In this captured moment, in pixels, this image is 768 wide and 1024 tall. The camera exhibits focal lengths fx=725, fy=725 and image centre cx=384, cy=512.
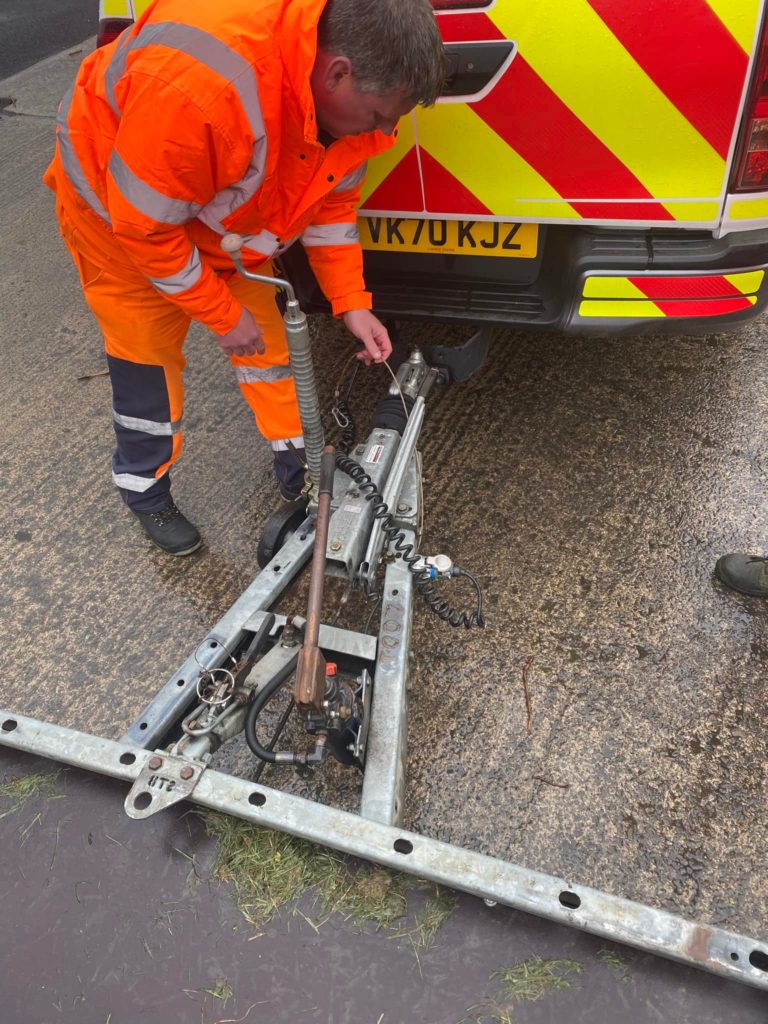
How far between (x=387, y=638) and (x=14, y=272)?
320 centimetres

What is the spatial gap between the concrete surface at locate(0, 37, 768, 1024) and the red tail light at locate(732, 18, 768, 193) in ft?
3.40

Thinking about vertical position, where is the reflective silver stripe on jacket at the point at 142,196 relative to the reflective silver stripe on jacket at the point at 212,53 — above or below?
below

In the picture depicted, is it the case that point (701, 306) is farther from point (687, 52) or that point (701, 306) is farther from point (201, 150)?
point (201, 150)

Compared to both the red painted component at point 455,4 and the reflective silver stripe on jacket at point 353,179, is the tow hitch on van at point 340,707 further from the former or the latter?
the red painted component at point 455,4

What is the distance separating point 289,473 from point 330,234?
0.82m

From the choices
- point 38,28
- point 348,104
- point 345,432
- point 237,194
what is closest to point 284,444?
point 345,432

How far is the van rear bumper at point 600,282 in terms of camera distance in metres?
1.86

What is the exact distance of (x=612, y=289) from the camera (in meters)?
1.91

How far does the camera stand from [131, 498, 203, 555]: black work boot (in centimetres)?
238

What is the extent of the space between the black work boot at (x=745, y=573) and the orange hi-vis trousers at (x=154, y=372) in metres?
1.38

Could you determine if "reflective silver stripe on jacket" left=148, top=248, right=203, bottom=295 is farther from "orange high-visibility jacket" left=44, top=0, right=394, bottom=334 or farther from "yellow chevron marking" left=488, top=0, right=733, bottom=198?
"yellow chevron marking" left=488, top=0, right=733, bottom=198

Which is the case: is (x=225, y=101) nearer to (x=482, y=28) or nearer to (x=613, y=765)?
(x=482, y=28)

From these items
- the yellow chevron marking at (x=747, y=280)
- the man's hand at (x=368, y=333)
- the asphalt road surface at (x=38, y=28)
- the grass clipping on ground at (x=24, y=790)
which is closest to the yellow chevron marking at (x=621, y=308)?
the yellow chevron marking at (x=747, y=280)

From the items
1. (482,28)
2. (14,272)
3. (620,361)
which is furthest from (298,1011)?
(14,272)
